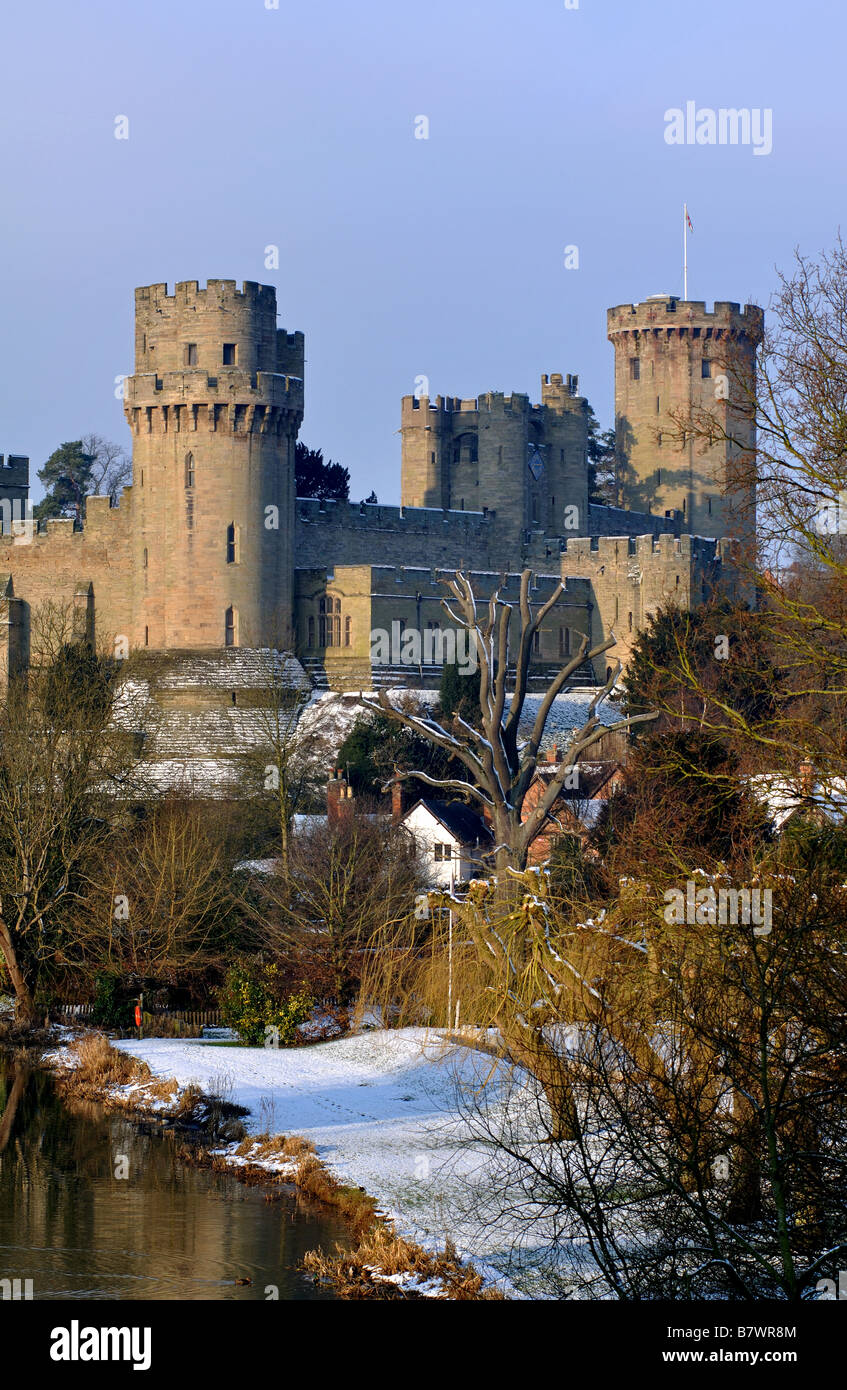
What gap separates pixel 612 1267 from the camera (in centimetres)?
925

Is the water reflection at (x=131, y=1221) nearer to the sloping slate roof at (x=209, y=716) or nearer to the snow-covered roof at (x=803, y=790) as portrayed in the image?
the snow-covered roof at (x=803, y=790)

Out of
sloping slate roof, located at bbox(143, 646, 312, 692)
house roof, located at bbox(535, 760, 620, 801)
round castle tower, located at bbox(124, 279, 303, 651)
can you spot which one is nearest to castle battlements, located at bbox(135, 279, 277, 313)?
round castle tower, located at bbox(124, 279, 303, 651)

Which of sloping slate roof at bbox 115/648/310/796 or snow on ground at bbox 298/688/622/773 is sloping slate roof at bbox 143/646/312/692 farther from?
snow on ground at bbox 298/688/622/773

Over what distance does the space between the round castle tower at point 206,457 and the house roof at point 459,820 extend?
11.6m

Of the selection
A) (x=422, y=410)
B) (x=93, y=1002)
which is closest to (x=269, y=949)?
(x=93, y=1002)

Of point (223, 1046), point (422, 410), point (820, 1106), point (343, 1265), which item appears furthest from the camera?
point (422, 410)

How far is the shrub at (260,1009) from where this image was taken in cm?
2292

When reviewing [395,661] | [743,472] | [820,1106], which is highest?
[395,661]

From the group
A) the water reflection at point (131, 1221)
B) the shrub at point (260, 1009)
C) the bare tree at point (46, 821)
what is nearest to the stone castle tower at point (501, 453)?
the bare tree at point (46, 821)

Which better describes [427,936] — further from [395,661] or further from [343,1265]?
[395,661]

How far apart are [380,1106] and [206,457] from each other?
2678cm

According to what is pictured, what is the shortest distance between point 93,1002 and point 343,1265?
11.7 m

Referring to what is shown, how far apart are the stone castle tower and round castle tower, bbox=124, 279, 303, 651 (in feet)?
44.6

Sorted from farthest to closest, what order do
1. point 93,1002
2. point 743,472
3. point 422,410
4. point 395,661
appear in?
point 422,410 < point 395,661 < point 93,1002 < point 743,472
